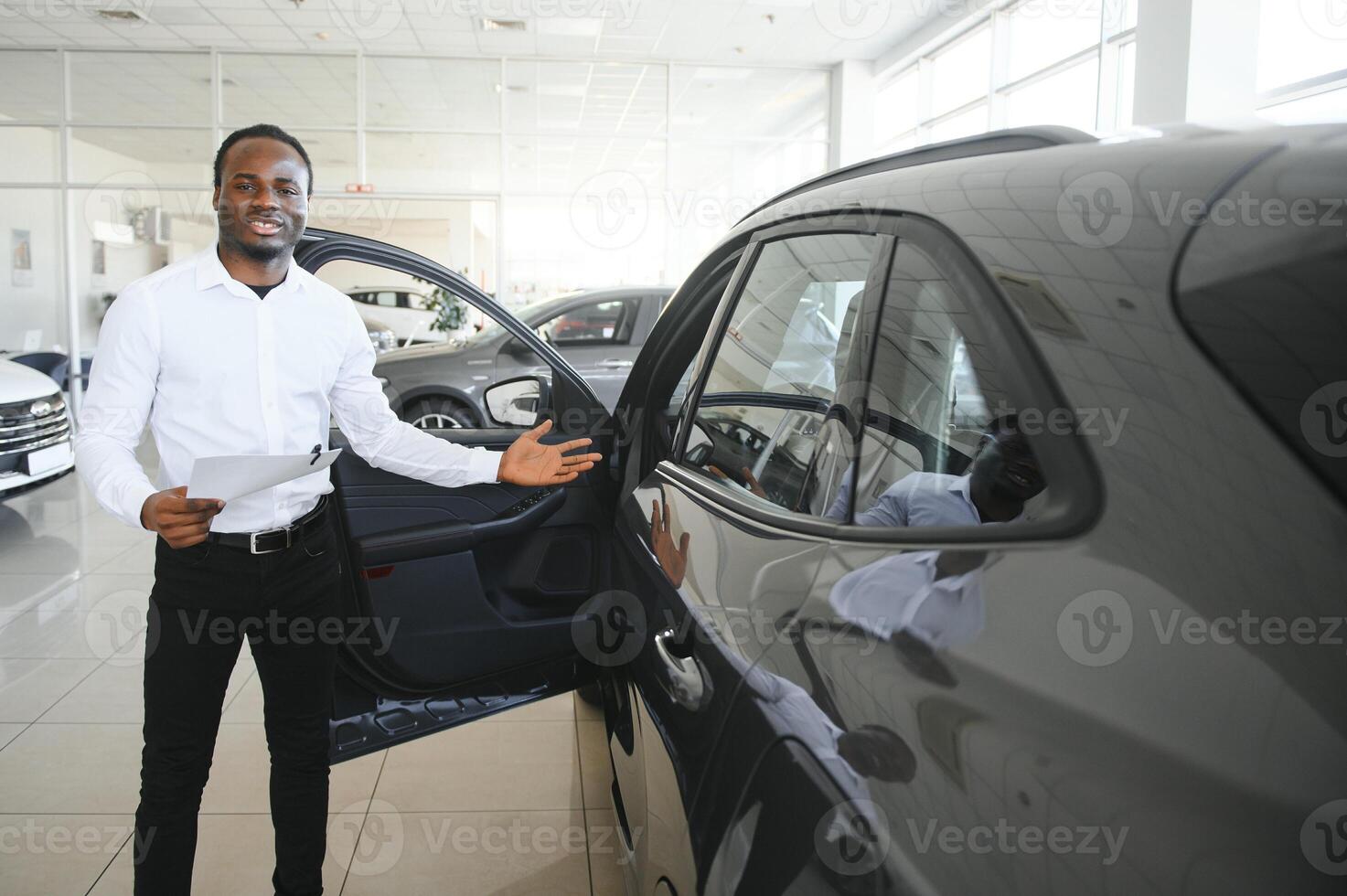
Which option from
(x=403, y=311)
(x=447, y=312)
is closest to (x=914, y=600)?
(x=447, y=312)

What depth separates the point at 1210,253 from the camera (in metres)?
0.73

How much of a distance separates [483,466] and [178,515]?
65cm

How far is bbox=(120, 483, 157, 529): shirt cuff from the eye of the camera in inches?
62.2


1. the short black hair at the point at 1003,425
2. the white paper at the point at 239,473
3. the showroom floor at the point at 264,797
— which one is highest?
the short black hair at the point at 1003,425

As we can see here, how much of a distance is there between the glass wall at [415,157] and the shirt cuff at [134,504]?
9.52m

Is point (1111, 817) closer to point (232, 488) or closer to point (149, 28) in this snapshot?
point (232, 488)

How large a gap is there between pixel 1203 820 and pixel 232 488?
139 cm

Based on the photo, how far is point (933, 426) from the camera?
0.97m

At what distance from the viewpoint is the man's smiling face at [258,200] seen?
1.74 metres

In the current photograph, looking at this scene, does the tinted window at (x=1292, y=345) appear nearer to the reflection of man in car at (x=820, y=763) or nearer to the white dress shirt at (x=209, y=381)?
the reflection of man in car at (x=820, y=763)

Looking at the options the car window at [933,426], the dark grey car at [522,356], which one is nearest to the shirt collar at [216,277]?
the car window at [933,426]

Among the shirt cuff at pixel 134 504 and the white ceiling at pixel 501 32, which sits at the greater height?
the white ceiling at pixel 501 32

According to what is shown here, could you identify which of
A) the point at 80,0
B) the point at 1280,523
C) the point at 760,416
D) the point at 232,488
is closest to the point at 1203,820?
the point at 1280,523

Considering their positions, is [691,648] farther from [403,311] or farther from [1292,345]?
[403,311]
